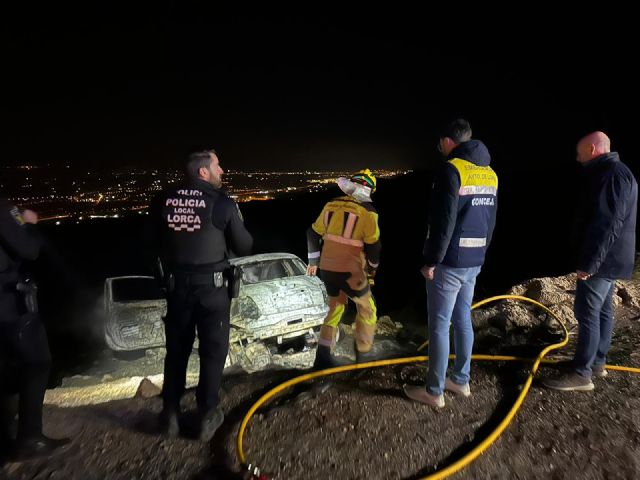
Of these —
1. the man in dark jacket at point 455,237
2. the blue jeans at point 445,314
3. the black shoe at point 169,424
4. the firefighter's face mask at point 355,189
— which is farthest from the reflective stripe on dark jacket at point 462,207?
the black shoe at point 169,424

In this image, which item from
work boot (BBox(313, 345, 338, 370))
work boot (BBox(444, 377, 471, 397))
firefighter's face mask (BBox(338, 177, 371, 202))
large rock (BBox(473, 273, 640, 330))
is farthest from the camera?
large rock (BBox(473, 273, 640, 330))

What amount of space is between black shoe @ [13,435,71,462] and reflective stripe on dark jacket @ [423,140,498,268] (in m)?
2.91

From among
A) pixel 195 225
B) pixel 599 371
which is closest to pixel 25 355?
pixel 195 225

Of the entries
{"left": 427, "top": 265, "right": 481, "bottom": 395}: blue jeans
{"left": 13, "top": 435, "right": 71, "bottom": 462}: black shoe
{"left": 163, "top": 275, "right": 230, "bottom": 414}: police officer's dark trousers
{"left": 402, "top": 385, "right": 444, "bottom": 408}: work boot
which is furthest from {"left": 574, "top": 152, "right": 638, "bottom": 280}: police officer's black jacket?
{"left": 13, "top": 435, "right": 71, "bottom": 462}: black shoe

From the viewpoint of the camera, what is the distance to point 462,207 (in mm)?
2652

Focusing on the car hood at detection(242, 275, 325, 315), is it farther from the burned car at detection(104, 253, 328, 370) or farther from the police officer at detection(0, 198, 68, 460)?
the police officer at detection(0, 198, 68, 460)

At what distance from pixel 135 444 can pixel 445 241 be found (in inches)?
103

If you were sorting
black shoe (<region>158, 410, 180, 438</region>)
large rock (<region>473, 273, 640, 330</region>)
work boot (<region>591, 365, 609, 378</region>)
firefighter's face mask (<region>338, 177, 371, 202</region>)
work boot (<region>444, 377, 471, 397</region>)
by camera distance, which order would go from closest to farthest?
black shoe (<region>158, 410, 180, 438</region>)
work boot (<region>444, 377, 471, 397</region>)
work boot (<region>591, 365, 609, 378</region>)
firefighter's face mask (<region>338, 177, 371, 202</region>)
large rock (<region>473, 273, 640, 330</region>)

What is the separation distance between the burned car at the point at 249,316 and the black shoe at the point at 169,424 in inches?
104

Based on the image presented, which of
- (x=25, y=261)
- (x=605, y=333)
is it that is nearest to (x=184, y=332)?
(x=25, y=261)

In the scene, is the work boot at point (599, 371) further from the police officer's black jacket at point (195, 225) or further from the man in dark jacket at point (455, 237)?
the police officer's black jacket at point (195, 225)

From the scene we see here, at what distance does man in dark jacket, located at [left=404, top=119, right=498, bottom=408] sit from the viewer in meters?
2.59

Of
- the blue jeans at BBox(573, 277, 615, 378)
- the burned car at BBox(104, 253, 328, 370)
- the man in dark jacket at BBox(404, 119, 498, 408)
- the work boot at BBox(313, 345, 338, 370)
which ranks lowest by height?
the burned car at BBox(104, 253, 328, 370)

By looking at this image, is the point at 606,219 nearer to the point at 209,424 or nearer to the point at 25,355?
the point at 209,424
